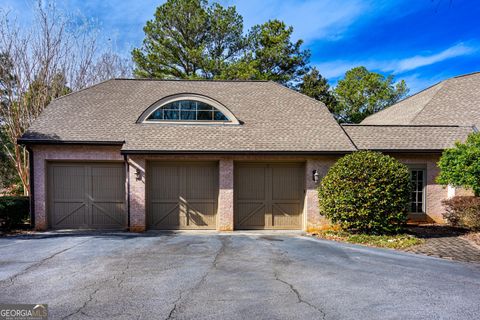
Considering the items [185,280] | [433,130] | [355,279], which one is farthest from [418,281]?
[433,130]

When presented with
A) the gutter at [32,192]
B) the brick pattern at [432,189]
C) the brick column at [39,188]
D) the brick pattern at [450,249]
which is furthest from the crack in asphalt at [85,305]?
the brick pattern at [432,189]

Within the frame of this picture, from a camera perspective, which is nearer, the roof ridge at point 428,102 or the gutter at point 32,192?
the gutter at point 32,192

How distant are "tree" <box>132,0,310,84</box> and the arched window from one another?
1177 cm

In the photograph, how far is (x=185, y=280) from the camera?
17.8ft

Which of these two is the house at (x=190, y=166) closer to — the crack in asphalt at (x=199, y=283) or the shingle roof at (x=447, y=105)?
the crack in asphalt at (x=199, y=283)

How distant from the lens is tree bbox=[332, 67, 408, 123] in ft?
117

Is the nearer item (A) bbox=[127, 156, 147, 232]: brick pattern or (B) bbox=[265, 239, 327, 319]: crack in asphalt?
(B) bbox=[265, 239, 327, 319]: crack in asphalt

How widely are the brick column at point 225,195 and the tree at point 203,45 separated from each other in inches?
541

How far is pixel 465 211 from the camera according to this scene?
941cm

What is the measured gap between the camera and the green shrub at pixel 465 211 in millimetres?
9195

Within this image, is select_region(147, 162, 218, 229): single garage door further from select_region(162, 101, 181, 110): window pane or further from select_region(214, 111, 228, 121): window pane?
select_region(162, 101, 181, 110): window pane

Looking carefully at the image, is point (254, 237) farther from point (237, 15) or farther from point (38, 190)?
point (237, 15)

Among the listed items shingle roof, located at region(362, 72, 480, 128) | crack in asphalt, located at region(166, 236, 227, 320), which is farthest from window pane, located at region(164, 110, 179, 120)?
shingle roof, located at region(362, 72, 480, 128)

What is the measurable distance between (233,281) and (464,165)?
8504mm
